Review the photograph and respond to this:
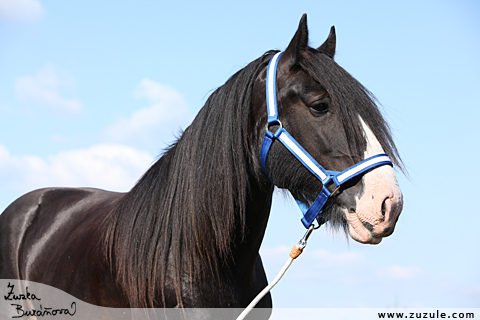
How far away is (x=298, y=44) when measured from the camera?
2896 mm

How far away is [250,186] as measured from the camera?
9.53 ft

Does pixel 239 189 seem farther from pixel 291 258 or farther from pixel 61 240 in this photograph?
pixel 61 240

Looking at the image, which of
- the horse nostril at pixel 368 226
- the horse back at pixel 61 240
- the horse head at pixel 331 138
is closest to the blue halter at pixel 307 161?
the horse head at pixel 331 138

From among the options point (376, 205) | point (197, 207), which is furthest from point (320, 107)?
point (197, 207)

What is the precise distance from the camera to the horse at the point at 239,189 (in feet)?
8.49

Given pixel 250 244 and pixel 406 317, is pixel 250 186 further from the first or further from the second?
pixel 406 317

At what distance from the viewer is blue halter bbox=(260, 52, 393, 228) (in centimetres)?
251

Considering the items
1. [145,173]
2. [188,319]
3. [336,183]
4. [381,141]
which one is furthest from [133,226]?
[381,141]

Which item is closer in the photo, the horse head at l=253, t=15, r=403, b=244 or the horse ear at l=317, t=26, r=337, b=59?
the horse head at l=253, t=15, r=403, b=244
